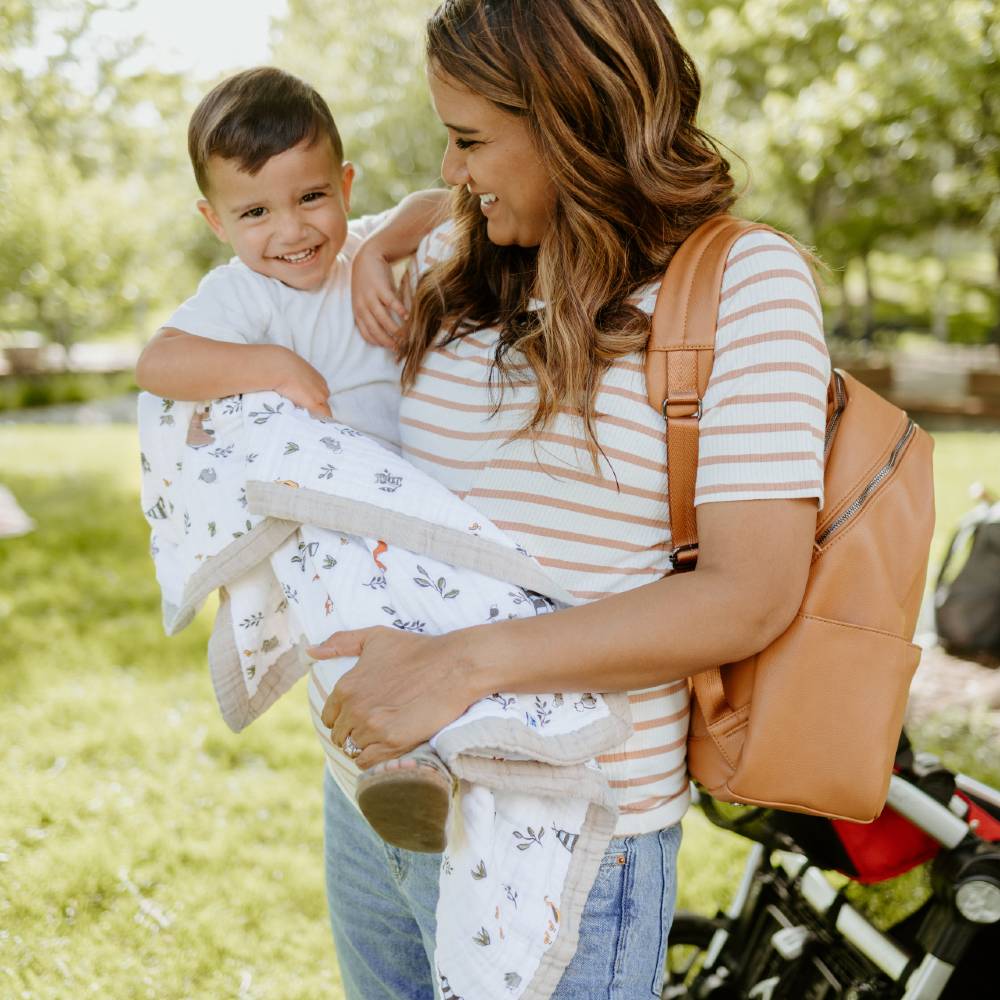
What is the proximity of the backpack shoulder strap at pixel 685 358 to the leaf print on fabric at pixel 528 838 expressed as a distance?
389 mm

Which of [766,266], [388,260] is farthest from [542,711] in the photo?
[388,260]

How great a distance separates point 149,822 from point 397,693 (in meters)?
2.85

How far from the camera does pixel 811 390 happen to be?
4.09ft

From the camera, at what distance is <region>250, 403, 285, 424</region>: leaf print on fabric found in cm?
156

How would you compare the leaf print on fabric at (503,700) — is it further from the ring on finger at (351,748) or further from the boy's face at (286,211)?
the boy's face at (286,211)

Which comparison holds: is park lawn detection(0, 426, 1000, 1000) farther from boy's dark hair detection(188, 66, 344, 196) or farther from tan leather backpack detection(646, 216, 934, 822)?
boy's dark hair detection(188, 66, 344, 196)

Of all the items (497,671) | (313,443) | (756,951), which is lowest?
(756,951)

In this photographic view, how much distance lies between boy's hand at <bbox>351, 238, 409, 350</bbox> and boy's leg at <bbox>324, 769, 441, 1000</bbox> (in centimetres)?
78

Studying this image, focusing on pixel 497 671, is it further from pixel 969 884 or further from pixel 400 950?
pixel 969 884

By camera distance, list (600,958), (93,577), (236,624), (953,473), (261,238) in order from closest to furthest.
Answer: (600,958)
(236,624)
(261,238)
(93,577)
(953,473)

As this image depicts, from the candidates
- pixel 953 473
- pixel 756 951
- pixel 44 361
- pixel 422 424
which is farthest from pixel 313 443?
pixel 44 361

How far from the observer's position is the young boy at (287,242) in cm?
177

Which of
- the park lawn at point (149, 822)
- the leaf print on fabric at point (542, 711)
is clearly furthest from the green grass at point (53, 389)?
the leaf print on fabric at point (542, 711)

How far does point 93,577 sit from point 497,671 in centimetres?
570
